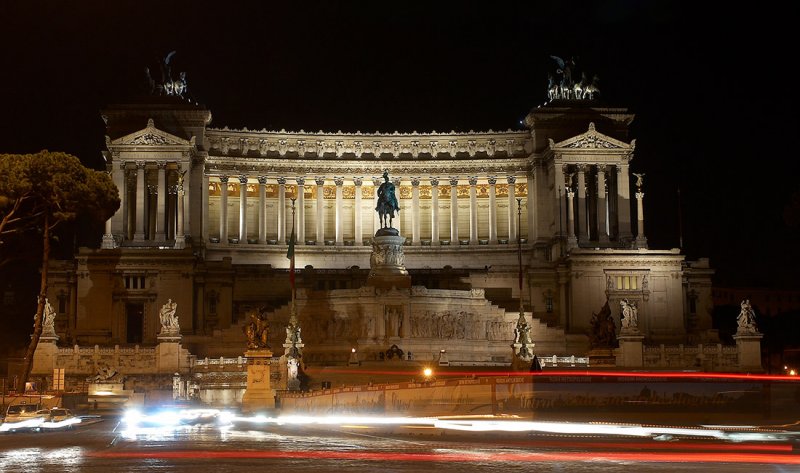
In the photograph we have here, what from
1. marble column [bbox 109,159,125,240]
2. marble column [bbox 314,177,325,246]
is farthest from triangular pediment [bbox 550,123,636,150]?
marble column [bbox 109,159,125,240]

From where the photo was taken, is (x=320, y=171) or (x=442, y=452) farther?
(x=320, y=171)

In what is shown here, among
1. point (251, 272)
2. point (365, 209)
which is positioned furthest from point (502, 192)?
point (251, 272)

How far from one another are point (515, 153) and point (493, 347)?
30.3m

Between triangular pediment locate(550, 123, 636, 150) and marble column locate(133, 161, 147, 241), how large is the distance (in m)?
34.9

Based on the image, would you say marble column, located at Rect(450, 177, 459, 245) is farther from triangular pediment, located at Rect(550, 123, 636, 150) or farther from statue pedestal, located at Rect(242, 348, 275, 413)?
statue pedestal, located at Rect(242, 348, 275, 413)

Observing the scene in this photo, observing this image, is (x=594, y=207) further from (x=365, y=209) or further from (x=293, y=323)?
(x=293, y=323)

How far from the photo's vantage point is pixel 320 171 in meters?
106

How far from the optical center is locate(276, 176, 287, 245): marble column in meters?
104

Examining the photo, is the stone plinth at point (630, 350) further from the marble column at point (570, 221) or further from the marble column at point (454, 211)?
the marble column at point (454, 211)

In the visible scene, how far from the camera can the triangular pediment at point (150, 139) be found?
99.1 meters

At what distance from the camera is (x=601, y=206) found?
102 metres

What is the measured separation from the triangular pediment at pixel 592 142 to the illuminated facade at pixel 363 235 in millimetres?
126

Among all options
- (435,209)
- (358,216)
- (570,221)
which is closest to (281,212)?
(358,216)

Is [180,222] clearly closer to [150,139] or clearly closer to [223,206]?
[223,206]
